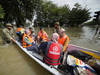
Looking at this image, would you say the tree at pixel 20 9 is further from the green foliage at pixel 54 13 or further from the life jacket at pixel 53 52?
the life jacket at pixel 53 52

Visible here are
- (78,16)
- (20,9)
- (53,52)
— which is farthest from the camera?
(78,16)

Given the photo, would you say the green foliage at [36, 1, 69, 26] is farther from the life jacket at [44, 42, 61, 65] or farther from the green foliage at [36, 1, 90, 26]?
the life jacket at [44, 42, 61, 65]

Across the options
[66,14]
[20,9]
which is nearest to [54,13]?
[66,14]

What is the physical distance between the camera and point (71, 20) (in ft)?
68.5

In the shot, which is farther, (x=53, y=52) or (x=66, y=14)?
(x=66, y=14)

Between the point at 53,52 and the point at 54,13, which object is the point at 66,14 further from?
the point at 53,52

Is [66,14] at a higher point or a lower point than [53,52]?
higher

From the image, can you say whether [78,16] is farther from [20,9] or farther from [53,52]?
[53,52]

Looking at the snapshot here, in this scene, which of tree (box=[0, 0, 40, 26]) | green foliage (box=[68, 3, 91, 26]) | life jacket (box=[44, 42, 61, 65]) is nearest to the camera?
life jacket (box=[44, 42, 61, 65])

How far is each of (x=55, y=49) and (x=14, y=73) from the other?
1.79 m

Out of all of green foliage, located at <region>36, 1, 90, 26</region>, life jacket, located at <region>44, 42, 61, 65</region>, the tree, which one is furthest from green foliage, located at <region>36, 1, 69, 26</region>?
life jacket, located at <region>44, 42, 61, 65</region>

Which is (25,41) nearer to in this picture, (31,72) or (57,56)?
(31,72)

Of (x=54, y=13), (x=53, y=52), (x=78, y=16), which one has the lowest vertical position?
(x=53, y=52)

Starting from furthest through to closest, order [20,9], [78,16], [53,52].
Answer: [78,16] → [20,9] → [53,52]
